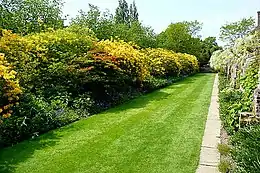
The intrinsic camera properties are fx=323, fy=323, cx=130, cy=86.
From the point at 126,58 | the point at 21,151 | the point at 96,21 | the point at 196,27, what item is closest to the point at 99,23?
the point at 96,21

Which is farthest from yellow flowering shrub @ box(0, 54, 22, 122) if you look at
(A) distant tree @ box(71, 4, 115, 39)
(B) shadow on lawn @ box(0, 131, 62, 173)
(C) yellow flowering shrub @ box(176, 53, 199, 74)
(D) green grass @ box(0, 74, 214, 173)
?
(C) yellow flowering shrub @ box(176, 53, 199, 74)

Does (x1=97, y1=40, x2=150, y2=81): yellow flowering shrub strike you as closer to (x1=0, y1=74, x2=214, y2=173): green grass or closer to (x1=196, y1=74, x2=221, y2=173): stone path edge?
→ (x1=0, y1=74, x2=214, y2=173): green grass

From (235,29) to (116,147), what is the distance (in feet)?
184

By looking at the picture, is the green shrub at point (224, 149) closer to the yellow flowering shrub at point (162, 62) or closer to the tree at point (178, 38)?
the yellow flowering shrub at point (162, 62)

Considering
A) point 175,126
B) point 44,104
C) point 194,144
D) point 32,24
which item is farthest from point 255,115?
point 32,24

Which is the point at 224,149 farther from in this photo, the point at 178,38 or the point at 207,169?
the point at 178,38

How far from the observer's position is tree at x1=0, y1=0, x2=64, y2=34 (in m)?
12.3

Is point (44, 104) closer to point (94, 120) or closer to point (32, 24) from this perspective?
point (94, 120)

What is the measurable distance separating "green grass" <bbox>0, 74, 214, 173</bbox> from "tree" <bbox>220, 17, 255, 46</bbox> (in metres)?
51.2

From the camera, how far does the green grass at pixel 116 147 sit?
17.7 feet

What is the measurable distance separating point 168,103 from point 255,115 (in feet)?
19.0

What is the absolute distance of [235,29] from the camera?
190 ft

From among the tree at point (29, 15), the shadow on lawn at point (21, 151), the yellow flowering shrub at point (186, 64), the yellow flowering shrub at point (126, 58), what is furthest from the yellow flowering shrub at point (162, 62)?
the shadow on lawn at point (21, 151)

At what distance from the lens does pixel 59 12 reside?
593 inches
